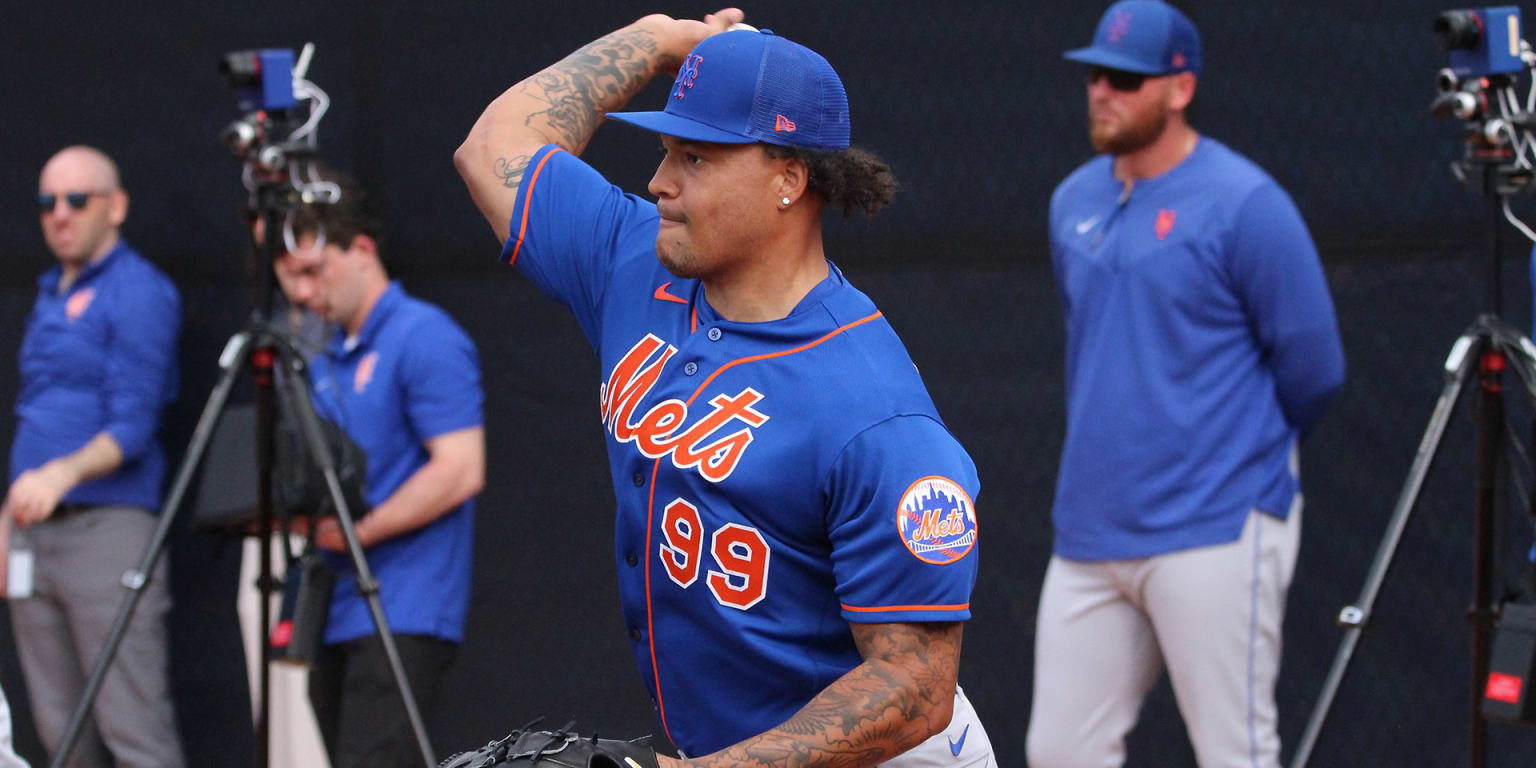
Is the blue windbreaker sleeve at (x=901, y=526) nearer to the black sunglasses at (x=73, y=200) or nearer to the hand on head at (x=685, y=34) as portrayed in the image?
the hand on head at (x=685, y=34)

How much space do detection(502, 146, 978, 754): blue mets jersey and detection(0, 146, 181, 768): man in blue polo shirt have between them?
2.85 metres

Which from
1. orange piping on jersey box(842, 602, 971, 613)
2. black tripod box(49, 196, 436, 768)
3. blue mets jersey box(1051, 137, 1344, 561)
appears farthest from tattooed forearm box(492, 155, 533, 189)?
blue mets jersey box(1051, 137, 1344, 561)

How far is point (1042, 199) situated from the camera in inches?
187

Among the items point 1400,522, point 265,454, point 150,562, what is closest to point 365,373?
point 265,454

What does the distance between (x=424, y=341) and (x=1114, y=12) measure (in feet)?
6.19

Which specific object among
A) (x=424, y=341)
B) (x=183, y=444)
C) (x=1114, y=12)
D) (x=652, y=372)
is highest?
(x=1114, y=12)

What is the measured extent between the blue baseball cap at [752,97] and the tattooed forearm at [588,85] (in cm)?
35

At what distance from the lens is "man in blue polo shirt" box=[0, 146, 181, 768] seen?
4906 millimetres

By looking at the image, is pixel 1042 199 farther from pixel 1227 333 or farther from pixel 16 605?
pixel 16 605

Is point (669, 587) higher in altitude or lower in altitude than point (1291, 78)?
lower

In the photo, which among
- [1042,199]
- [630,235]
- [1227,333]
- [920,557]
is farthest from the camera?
[1042,199]

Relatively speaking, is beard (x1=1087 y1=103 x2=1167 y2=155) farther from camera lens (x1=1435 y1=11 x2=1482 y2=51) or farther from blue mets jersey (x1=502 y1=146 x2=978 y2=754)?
blue mets jersey (x1=502 y1=146 x2=978 y2=754)

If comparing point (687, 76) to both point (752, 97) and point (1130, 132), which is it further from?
point (1130, 132)

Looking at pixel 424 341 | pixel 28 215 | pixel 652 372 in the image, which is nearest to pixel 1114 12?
pixel 424 341
